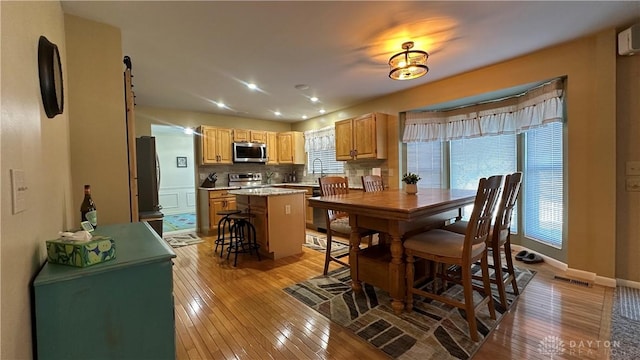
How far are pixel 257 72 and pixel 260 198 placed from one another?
162cm

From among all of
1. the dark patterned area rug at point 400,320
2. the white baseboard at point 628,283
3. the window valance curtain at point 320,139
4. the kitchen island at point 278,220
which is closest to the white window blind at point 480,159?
the white baseboard at point 628,283

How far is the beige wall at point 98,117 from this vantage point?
83.9 inches

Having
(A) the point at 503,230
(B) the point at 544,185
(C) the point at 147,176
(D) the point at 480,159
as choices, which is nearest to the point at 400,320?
(A) the point at 503,230

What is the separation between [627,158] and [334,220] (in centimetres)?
289

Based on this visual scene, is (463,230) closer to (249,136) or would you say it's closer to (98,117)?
(98,117)

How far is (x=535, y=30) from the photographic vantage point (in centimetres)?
246

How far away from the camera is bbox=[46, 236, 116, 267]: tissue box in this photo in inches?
42.4

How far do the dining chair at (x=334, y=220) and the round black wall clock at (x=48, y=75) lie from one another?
Answer: 2.22 m

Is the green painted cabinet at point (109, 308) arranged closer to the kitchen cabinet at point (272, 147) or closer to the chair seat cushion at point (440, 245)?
the chair seat cushion at point (440, 245)

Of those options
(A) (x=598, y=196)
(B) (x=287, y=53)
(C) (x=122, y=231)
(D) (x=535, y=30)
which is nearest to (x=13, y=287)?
(C) (x=122, y=231)

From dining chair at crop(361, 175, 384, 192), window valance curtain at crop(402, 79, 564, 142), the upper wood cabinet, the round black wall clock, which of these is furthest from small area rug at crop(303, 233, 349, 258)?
the round black wall clock

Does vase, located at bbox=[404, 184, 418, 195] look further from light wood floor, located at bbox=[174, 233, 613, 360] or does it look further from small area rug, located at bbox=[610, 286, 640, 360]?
small area rug, located at bbox=[610, 286, 640, 360]

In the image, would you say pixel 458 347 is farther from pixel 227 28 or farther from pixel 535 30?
pixel 227 28

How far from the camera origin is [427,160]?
14.9 feet
